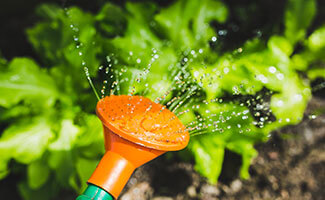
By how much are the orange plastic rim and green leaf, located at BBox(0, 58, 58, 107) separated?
63 cm

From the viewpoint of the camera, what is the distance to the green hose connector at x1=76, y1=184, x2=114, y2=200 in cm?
45

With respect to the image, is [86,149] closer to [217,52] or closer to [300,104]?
[217,52]

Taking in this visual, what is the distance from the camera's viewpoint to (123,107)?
19.0 inches

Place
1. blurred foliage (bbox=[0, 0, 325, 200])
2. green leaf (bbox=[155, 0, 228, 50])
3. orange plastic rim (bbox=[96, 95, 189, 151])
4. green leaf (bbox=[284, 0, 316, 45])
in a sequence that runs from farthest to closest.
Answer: green leaf (bbox=[284, 0, 316, 45]) < green leaf (bbox=[155, 0, 228, 50]) < blurred foliage (bbox=[0, 0, 325, 200]) < orange plastic rim (bbox=[96, 95, 189, 151])

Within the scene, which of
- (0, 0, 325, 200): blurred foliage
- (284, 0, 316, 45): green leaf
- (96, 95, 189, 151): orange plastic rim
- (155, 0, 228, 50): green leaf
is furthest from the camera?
(284, 0, 316, 45): green leaf

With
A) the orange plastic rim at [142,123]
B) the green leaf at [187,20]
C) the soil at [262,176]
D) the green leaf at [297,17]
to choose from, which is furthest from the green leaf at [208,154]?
the green leaf at [297,17]

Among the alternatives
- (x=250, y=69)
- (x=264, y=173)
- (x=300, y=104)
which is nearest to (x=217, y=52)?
(x=250, y=69)

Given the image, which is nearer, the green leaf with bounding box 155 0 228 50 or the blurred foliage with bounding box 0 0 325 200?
the blurred foliage with bounding box 0 0 325 200

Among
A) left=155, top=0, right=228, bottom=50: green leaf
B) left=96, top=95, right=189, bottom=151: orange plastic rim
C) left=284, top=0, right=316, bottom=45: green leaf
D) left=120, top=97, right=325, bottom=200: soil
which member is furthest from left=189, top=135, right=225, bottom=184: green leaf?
left=284, top=0, right=316, bottom=45: green leaf

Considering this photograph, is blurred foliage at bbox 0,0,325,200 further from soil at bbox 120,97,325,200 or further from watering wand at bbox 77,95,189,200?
watering wand at bbox 77,95,189,200

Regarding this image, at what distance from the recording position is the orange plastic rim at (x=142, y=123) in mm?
429

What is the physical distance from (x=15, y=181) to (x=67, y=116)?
1.65 feet

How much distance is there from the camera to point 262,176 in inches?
49.9

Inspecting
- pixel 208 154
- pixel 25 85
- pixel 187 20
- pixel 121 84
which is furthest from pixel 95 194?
pixel 187 20
